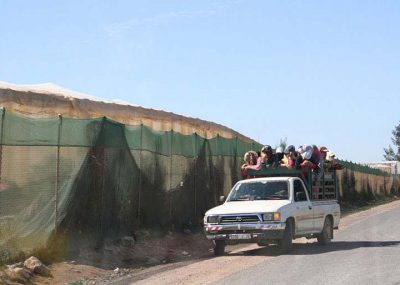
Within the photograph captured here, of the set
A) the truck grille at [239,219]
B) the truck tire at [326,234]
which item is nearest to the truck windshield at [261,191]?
the truck grille at [239,219]

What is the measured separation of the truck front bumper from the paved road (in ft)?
1.29

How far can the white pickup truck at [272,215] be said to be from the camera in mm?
13391

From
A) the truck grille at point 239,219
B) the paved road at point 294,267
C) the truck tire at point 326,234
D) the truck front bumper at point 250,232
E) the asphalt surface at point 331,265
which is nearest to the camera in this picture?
the asphalt surface at point 331,265

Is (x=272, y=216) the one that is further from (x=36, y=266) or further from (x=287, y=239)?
(x=36, y=266)

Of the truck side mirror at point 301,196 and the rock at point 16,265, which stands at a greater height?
the truck side mirror at point 301,196

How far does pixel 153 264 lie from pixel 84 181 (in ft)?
7.44

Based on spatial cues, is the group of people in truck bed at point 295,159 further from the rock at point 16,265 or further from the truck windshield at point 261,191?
the rock at point 16,265

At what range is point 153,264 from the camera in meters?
12.8

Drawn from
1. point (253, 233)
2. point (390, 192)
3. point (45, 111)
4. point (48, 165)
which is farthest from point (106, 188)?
point (390, 192)

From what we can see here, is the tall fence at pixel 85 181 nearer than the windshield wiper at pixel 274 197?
Yes

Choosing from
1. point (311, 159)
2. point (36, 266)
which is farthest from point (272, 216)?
point (36, 266)

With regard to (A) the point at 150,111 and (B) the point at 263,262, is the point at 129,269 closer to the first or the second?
(B) the point at 263,262

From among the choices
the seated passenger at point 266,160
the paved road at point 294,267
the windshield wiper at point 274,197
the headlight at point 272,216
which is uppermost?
the seated passenger at point 266,160

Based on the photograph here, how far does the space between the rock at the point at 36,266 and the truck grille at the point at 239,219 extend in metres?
4.44
